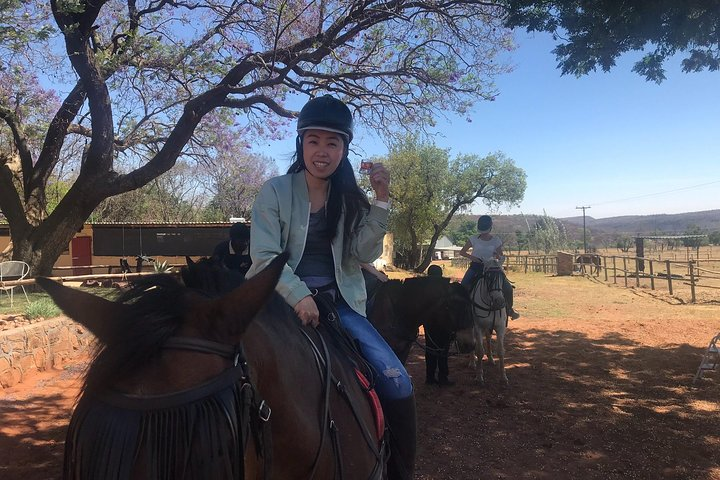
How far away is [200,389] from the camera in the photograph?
1.01 metres

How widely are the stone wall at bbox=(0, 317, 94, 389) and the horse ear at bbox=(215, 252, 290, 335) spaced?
18.7ft

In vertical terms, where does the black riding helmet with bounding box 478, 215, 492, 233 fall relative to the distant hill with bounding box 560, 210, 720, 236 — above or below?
below

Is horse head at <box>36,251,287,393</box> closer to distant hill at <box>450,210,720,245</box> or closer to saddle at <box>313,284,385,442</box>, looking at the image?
saddle at <box>313,284,385,442</box>

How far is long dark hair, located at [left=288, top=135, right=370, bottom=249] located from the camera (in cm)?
205

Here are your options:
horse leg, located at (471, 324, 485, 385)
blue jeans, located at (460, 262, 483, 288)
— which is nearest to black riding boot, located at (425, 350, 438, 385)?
horse leg, located at (471, 324, 485, 385)

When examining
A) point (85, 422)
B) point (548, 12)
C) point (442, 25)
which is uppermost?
point (442, 25)

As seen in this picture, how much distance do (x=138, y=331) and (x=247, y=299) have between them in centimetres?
26

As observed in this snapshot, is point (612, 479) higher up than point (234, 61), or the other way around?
point (234, 61)

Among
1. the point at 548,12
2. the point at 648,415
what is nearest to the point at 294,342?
the point at 648,415

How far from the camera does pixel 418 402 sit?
6.13m

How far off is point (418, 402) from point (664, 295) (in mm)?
15283

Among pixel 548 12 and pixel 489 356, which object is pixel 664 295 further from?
pixel 548 12

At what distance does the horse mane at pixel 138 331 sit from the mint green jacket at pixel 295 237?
55 cm

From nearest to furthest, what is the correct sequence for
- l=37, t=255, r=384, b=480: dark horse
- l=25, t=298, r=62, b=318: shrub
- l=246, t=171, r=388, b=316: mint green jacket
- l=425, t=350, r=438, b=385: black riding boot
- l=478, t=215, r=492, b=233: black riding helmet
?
l=37, t=255, r=384, b=480: dark horse
l=246, t=171, r=388, b=316: mint green jacket
l=425, t=350, r=438, b=385: black riding boot
l=25, t=298, r=62, b=318: shrub
l=478, t=215, r=492, b=233: black riding helmet
